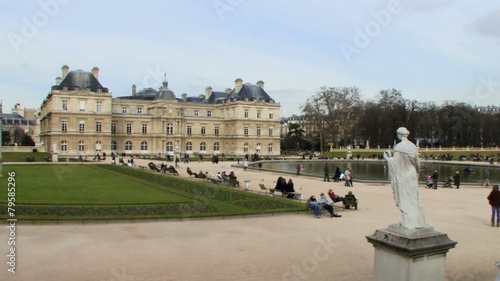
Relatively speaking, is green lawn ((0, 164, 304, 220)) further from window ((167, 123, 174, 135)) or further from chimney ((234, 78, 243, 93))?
chimney ((234, 78, 243, 93))

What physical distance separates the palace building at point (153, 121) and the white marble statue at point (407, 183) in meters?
60.1

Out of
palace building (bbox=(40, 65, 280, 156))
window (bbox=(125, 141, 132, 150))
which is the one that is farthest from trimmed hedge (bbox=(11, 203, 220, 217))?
window (bbox=(125, 141, 132, 150))

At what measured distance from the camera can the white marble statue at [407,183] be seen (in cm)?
621

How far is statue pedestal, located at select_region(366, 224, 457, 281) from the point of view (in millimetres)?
5913

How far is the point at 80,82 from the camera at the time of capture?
6278 centimetres

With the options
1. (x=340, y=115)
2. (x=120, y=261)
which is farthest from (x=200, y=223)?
(x=340, y=115)

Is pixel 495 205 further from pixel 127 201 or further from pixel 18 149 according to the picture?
pixel 18 149

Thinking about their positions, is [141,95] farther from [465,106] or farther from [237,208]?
[237,208]

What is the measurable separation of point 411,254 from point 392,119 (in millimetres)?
72172

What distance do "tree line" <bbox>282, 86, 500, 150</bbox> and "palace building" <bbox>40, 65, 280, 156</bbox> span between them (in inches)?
334

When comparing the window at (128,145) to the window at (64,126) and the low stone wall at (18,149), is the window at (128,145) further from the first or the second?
the low stone wall at (18,149)

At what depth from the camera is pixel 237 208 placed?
51.0 ft

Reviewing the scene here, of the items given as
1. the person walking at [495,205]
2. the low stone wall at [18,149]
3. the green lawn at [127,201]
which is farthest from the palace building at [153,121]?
the person walking at [495,205]

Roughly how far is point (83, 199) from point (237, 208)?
632cm
